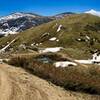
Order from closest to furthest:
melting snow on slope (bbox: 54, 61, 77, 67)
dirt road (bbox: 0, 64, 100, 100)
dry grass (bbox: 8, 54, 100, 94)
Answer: dirt road (bbox: 0, 64, 100, 100) < dry grass (bbox: 8, 54, 100, 94) < melting snow on slope (bbox: 54, 61, 77, 67)

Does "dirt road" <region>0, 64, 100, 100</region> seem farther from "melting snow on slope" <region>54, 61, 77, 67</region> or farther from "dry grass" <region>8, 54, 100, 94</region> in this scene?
"melting snow on slope" <region>54, 61, 77, 67</region>

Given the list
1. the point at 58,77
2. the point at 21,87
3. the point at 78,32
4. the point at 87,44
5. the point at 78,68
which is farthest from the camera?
the point at 78,32

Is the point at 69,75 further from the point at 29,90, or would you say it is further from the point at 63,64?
the point at 29,90

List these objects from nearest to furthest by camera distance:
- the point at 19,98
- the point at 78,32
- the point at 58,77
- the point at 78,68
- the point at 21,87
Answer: the point at 19,98 → the point at 21,87 → the point at 58,77 → the point at 78,68 → the point at 78,32

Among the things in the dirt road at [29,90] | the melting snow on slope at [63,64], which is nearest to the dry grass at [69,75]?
the melting snow on slope at [63,64]

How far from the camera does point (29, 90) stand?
28.0m

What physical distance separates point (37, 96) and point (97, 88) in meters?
6.03

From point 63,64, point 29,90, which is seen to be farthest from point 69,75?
point 29,90

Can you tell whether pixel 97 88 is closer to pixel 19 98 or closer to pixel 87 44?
pixel 19 98

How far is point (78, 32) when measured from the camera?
184 meters

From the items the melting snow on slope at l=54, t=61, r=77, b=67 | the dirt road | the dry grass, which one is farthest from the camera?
the melting snow on slope at l=54, t=61, r=77, b=67

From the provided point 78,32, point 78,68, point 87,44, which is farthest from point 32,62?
point 78,32

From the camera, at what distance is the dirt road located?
1032 inches

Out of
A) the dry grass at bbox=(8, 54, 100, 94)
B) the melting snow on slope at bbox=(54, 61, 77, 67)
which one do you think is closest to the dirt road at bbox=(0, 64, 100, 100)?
the dry grass at bbox=(8, 54, 100, 94)
